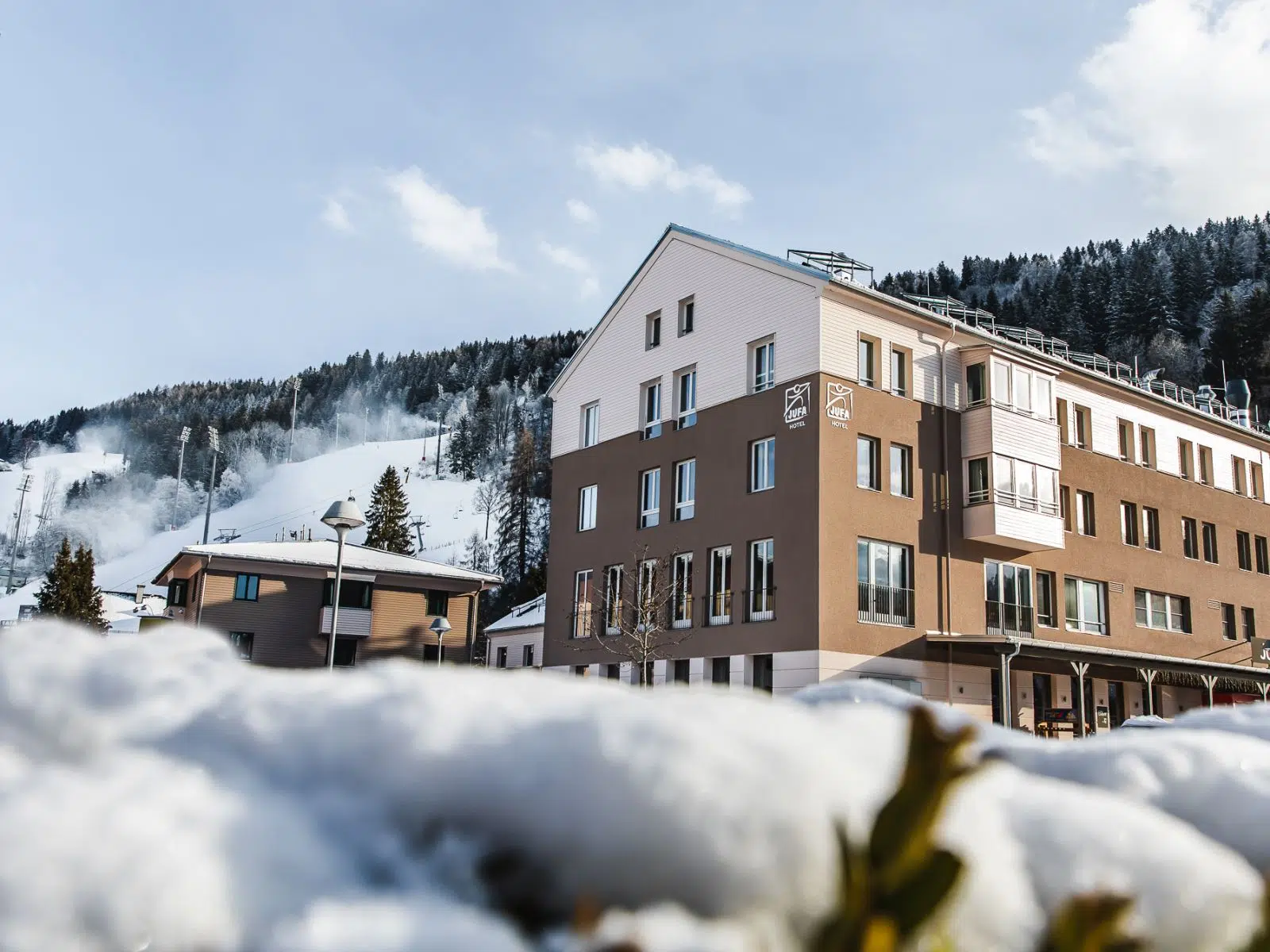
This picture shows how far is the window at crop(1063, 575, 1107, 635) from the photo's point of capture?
28812 millimetres

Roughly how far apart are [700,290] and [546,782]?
91.6ft

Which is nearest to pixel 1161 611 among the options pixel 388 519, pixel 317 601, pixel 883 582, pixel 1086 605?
pixel 1086 605

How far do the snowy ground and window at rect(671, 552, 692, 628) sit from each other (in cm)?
8230

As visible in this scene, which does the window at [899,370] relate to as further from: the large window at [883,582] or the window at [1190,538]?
the window at [1190,538]

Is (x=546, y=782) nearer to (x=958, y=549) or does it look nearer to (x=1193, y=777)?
(x=1193, y=777)

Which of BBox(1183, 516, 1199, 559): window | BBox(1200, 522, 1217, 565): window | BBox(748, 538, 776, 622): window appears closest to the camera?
BBox(748, 538, 776, 622): window

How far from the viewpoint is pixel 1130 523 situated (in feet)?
103

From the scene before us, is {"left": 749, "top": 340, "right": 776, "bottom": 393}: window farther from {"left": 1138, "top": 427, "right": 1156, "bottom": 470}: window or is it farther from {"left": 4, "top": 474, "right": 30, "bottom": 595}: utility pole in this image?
{"left": 4, "top": 474, "right": 30, "bottom": 595}: utility pole

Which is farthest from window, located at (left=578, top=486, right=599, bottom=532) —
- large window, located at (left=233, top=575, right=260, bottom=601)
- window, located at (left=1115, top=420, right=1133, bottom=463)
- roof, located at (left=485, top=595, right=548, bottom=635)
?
window, located at (left=1115, top=420, right=1133, bottom=463)

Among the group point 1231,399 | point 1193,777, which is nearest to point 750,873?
point 1193,777

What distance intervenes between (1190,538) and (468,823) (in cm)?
3694

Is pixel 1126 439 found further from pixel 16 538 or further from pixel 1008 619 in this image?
pixel 16 538

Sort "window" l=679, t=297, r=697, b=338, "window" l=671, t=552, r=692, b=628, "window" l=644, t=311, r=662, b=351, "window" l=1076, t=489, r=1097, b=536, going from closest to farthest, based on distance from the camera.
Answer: "window" l=671, t=552, r=692, b=628 < "window" l=679, t=297, r=697, b=338 < "window" l=1076, t=489, r=1097, b=536 < "window" l=644, t=311, r=662, b=351

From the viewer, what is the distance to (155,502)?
150 m
